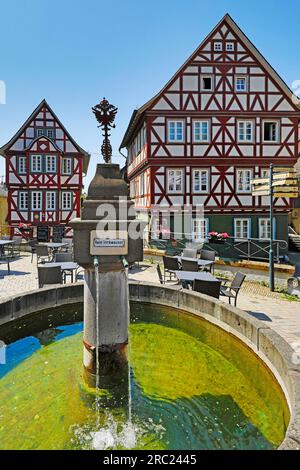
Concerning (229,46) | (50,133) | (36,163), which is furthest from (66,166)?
(229,46)

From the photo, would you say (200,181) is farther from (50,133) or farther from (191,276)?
(50,133)

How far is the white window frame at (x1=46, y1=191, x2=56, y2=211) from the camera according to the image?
28781mm

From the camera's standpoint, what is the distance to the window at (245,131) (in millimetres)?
20719

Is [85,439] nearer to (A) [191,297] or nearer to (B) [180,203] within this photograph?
(A) [191,297]

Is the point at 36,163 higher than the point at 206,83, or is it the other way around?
A: the point at 206,83

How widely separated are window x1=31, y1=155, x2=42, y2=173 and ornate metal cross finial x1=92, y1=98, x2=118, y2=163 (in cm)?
2510

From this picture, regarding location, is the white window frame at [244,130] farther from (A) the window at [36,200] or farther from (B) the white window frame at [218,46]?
(A) the window at [36,200]

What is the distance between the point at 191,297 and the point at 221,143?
Result: 52.6ft

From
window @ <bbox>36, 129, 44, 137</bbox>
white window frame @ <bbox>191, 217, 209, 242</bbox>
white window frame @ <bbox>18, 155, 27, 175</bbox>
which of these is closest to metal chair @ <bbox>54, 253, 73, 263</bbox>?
white window frame @ <bbox>191, 217, 209, 242</bbox>

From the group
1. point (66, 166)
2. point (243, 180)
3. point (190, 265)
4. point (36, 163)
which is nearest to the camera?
point (190, 265)

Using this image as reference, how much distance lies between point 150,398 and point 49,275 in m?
4.89

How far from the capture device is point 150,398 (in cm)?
409

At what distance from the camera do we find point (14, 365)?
4863mm
